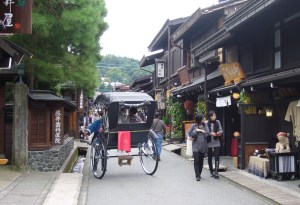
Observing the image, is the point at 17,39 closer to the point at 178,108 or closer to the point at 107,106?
the point at 107,106

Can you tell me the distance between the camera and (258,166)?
41.9ft

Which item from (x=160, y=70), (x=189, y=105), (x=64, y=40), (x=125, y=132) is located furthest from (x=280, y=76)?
(x=160, y=70)

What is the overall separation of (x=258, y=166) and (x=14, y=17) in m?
8.28

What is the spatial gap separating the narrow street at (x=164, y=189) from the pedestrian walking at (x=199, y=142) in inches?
17.5

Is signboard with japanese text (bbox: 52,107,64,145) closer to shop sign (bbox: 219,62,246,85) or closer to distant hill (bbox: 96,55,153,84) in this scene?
shop sign (bbox: 219,62,246,85)

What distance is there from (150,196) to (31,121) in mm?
6018

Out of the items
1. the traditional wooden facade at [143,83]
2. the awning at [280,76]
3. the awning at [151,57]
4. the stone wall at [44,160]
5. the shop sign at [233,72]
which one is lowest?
the stone wall at [44,160]

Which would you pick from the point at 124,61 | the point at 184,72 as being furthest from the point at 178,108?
the point at 124,61

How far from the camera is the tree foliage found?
45.2 ft

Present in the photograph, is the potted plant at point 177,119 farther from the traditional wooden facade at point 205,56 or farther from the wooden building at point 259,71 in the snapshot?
the wooden building at point 259,71

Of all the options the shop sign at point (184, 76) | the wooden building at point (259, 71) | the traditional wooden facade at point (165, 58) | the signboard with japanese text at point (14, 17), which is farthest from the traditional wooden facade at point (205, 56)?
the signboard with japanese text at point (14, 17)

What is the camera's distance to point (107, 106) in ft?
44.8

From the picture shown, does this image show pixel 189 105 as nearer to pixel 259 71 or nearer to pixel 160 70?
pixel 259 71

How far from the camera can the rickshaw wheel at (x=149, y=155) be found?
533 inches
